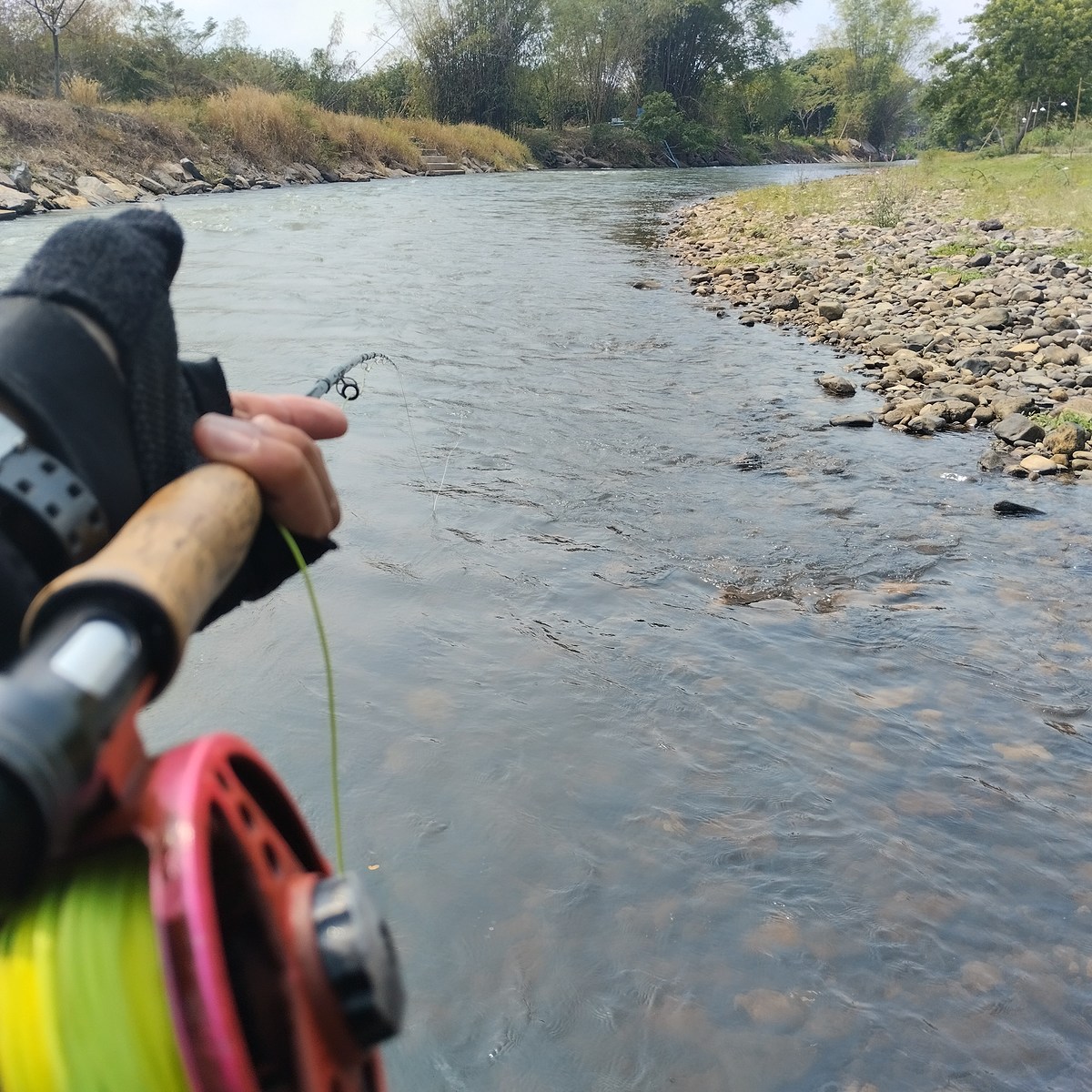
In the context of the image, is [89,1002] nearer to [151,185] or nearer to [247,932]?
[247,932]

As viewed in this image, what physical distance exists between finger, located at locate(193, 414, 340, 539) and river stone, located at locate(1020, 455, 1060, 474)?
5.87m

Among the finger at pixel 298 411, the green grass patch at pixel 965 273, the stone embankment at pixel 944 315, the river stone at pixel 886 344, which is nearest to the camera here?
the finger at pixel 298 411

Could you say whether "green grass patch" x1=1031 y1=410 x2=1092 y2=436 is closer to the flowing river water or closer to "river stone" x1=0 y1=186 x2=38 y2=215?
the flowing river water

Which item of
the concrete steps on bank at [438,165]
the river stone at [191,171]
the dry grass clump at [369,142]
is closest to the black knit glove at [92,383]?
the river stone at [191,171]

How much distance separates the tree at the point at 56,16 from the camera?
112 ft

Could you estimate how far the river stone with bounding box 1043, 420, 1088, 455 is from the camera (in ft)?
21.2

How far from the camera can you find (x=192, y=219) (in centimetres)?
2133

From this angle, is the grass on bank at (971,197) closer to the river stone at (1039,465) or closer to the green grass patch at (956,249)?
the green grass patch at (956,249)

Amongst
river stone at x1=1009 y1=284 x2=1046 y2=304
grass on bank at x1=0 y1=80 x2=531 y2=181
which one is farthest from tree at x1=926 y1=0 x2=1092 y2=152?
river stone at x1=1009 y1=284 x2=1046 y2=304

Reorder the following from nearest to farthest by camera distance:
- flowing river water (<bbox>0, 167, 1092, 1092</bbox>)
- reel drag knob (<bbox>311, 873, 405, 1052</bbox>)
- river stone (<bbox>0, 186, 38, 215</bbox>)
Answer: reel drag knob (<bbox>311, 873, 405, 1052</bbox>) < flowing river water (<bbox>0, 167, 1092, 1092</bbox>) < river stone (<bbox>0, 186, 38, 215</bbox>)

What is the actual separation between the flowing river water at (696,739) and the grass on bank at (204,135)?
25.7 meters

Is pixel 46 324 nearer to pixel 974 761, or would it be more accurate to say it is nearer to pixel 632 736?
pixel 632 736

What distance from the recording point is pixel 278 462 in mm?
1282

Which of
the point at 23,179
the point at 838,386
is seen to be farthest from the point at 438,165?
the point at 838,386
